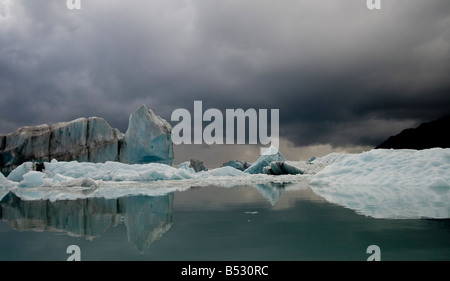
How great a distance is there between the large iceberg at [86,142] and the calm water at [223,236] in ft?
70.5

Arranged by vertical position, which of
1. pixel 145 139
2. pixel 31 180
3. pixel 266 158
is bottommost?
pixel 31 180

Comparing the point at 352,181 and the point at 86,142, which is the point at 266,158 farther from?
the point at 352,181

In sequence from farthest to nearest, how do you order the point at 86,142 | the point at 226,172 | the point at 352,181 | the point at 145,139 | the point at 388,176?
the point at 226,172 → the point at 86,142 → the point at 145,139 → the point at 352,181 → the point at 388,176

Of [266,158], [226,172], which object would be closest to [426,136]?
[266,158]

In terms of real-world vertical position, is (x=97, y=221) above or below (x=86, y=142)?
below

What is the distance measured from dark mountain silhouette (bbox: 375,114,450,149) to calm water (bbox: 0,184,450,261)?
46.4 meters

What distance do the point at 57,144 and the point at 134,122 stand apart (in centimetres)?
683

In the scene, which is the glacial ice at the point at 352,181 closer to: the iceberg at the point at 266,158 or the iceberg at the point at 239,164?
the iceberg at the point at 266,158

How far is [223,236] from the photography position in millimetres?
3598

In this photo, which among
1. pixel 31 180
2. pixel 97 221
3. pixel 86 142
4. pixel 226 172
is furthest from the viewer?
pixel 226 172

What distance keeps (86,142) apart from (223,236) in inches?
1017

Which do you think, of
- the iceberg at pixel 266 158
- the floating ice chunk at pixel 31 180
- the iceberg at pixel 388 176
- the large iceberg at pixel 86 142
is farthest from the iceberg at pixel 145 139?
the iceberg at pixel 388 176
